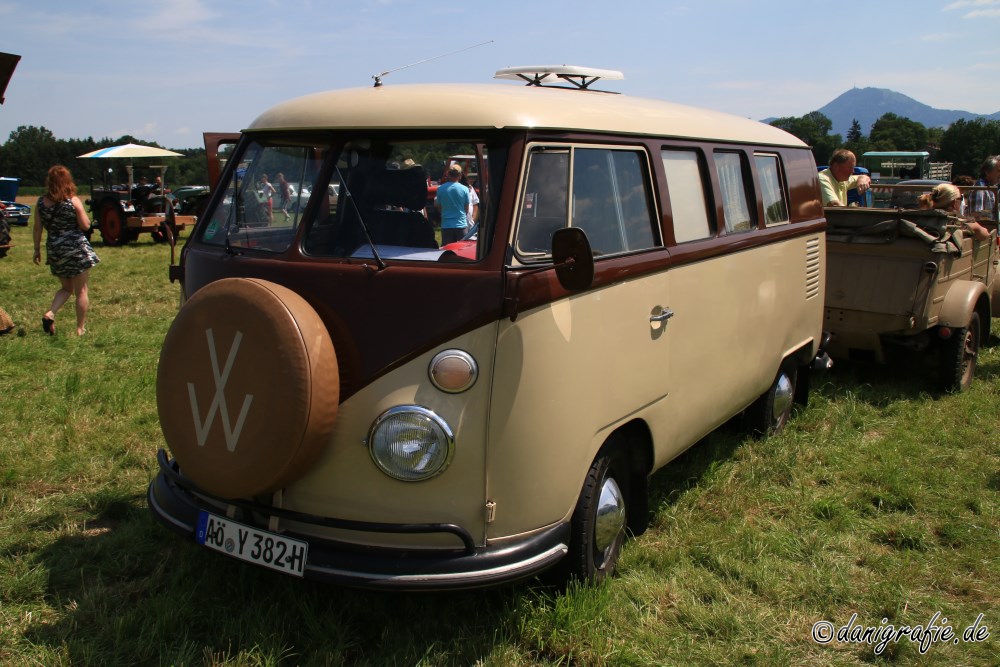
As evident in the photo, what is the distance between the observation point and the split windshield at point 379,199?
3135 mm

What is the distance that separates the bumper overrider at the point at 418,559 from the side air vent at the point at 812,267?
3459 millimetres

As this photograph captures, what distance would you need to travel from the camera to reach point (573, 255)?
9.50ft

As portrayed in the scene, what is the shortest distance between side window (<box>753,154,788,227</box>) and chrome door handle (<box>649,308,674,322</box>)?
1692 millimetres

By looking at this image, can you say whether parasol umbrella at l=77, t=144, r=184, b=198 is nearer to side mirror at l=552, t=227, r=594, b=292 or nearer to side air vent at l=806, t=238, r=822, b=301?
side air vent at l=806, t=238, r=822, b=301

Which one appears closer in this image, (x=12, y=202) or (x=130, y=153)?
(x=130, y=153)

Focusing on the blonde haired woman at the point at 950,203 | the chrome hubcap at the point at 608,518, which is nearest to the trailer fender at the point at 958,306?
the blonde haired woman at the point at 950,203

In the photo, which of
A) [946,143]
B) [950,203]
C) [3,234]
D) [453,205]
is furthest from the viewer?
[946,143]

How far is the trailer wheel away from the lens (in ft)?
62.6

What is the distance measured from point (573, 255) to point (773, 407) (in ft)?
10.8

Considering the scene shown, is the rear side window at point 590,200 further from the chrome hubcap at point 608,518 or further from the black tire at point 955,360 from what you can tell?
the black tire at point 955,360

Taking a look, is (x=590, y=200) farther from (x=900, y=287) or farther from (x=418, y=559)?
(x=900, y=287)

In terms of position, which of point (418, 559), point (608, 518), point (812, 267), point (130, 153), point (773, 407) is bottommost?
point (773, 407)

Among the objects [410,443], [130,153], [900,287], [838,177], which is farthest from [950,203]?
[130,153]

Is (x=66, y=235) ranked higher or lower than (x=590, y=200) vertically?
lower
